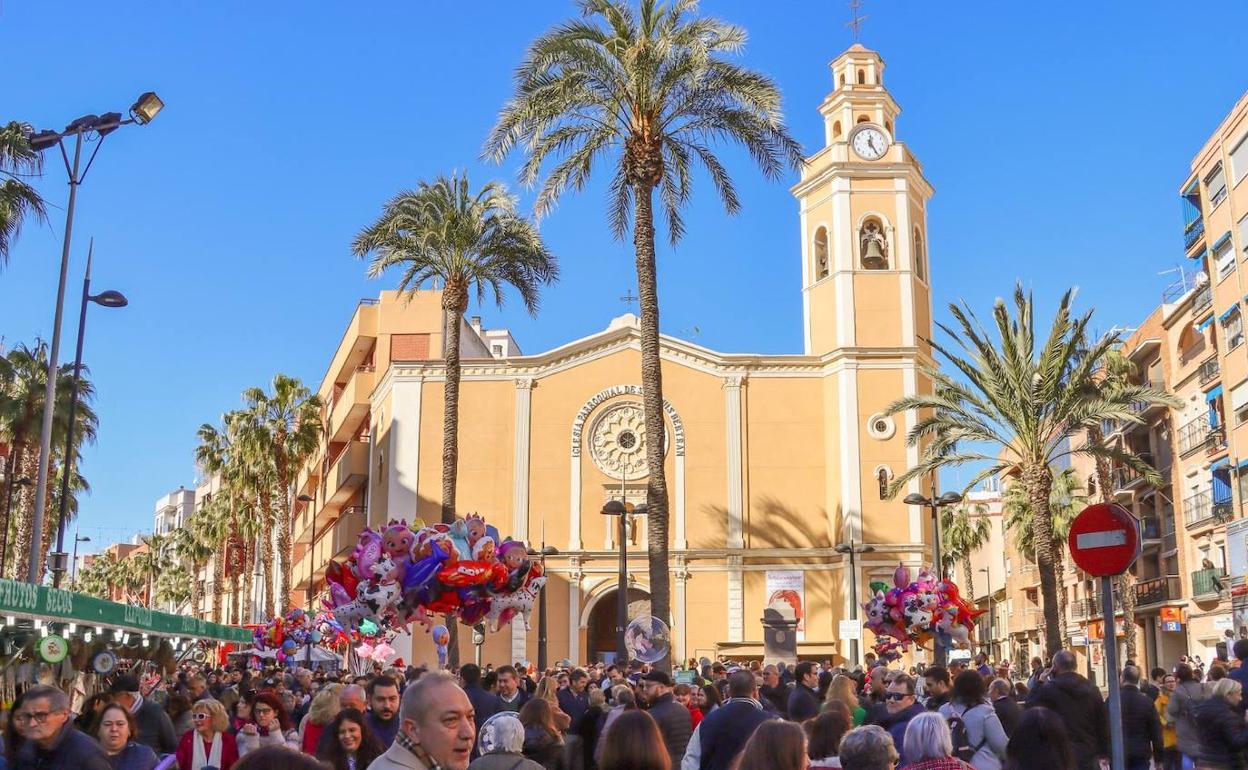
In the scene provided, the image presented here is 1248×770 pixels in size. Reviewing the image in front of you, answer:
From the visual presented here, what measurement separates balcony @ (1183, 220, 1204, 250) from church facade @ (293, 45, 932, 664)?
851cm

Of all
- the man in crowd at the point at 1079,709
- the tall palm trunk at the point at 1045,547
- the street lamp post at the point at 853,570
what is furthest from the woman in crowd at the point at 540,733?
the street lamp post at the point at 853,570

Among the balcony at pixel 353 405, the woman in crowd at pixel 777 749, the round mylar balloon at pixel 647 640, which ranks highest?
the balcony at pixel 353 405

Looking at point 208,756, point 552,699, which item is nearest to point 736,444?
point 552,699

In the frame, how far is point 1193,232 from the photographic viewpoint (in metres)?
42.4

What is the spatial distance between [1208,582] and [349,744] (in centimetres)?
3953

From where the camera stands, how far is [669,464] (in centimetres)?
4425

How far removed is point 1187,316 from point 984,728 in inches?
1579

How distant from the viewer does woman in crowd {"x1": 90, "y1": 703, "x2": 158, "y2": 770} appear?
7.34 meters

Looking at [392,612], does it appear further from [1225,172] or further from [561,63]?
[1225,172]

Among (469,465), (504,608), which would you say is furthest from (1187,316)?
(504,608)

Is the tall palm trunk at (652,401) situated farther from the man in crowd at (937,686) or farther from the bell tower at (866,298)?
the bell tower at (866,298)

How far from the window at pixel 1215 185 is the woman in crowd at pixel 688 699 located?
32.0m

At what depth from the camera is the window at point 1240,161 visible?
117 feet

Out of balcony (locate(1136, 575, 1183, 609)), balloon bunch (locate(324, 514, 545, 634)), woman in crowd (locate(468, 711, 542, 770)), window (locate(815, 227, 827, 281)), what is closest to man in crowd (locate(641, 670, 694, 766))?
woman in crowd (locate(468, 711, 542, 770))
